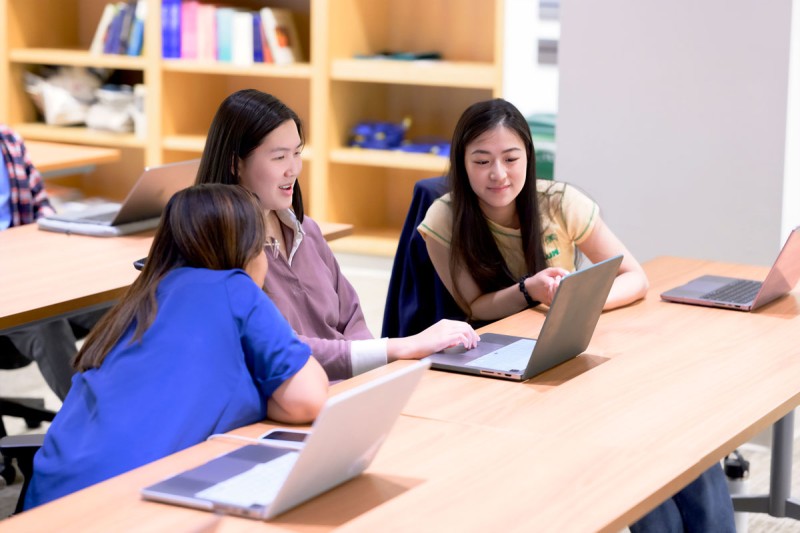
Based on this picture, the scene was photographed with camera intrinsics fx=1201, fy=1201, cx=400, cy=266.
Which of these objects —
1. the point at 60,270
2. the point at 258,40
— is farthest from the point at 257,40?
the point at 60,270

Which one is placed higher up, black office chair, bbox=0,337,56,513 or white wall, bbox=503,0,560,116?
white wall, bbox=503,0,560,116

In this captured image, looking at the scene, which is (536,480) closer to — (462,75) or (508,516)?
(508,516)

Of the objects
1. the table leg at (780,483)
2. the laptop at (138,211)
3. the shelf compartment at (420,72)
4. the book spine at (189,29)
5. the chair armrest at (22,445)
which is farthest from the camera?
the book spine at (189,29)

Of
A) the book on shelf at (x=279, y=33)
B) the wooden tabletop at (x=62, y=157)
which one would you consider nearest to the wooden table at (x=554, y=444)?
the wooden tabletop at (x=62, y=157)

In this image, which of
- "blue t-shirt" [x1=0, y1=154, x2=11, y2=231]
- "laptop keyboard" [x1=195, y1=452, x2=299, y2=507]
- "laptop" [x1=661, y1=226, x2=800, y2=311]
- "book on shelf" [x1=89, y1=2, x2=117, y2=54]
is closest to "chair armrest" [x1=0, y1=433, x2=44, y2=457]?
"laptop keyboard" [x1=195, y1=452, x2=299, y2=507]

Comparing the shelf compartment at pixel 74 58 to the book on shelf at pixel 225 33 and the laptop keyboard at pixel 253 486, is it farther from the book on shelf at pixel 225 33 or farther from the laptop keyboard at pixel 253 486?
the laptop keyboard at pixel 253 486

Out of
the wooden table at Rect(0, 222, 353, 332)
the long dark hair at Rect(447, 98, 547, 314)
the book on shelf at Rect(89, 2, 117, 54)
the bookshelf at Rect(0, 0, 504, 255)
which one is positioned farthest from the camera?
the book on shelf at Rect(89, 2, 117, 54)

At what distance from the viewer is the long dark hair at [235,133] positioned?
7.62ft

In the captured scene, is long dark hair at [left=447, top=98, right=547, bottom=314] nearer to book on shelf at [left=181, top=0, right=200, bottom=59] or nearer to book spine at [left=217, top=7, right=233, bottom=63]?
book spine at [left=217, top=7, right=233, bottom=63]

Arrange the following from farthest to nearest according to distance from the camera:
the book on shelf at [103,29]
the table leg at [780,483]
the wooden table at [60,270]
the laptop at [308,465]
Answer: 1. the book on shelf at [103,29]
2. the table leg at [780,483]
3. the wooden table at [60,270]
4. the laptop at [308,465]

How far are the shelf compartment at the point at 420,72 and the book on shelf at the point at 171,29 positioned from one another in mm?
884

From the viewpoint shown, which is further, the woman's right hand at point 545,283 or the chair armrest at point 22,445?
the woman's right hand at point 545,283

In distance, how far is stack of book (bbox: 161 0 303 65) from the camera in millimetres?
5668

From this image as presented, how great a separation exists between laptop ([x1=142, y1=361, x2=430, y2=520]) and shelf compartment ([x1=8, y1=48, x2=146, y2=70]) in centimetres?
462
